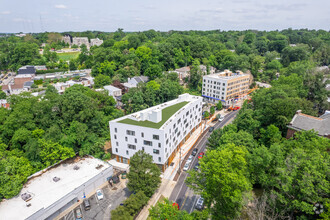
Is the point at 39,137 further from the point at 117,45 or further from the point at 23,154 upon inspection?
the point at 117,45

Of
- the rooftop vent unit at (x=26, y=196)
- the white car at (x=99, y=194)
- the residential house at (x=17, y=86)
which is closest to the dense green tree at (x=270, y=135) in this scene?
the white car at (x=99, y=194)

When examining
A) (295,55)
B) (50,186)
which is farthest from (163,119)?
(295,55)

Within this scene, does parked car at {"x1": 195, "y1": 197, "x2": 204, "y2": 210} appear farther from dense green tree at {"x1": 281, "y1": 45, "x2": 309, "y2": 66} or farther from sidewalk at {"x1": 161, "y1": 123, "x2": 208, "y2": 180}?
dense green tree at {"x1": 281, "y1": 45, "x2": 309, "y2": 66}

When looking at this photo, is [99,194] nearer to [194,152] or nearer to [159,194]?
[159,194]

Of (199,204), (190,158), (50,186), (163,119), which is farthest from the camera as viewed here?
(190,158)

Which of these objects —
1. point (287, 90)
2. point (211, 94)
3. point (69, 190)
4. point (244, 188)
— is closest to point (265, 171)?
point (244, 188)

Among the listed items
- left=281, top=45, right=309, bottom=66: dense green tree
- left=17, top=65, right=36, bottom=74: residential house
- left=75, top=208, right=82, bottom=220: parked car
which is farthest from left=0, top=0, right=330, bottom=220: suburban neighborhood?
left=281, top=45, right=309, bottom=66: dense green tree
